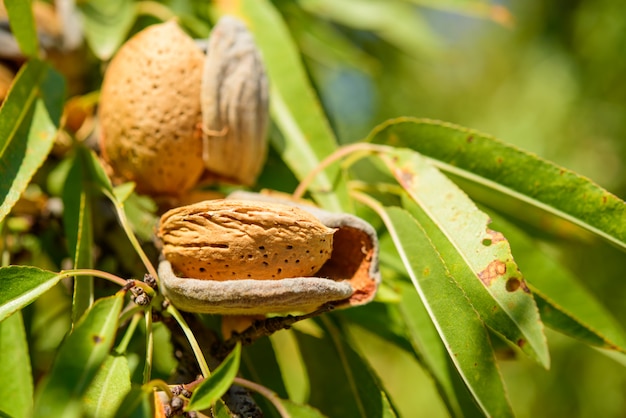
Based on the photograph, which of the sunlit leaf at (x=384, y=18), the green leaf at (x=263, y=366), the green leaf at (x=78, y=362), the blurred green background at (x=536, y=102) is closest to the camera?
the green leaf at (x=78, y=362)

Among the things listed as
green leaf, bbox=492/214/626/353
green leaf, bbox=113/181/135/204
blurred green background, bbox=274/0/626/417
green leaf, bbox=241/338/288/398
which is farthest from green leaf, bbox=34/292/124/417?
blurred green background, bbox=274/0/626/417

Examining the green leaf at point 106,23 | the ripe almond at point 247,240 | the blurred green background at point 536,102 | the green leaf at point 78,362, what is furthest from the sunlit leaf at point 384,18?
the green leaf at point 78,362

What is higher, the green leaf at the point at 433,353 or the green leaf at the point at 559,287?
the green leaf at the point at 559,287

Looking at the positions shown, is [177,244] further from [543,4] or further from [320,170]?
[543,4]

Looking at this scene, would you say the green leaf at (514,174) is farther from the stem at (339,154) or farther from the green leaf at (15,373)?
the green leaf at (15,373)

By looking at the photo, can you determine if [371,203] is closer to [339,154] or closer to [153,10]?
[339,154]

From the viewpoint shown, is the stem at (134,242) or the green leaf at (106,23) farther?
the green leaf at (106,23)

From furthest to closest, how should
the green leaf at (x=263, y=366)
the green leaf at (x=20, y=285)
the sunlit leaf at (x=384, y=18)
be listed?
1. the sunlit leaf at (x=384, y=18)
2. the green leaf at (x=263, y=366)
3. the green leaf at (x=20, y=285)

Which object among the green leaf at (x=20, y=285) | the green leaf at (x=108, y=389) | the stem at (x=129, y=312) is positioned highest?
the stem at (x=129, y=312)
